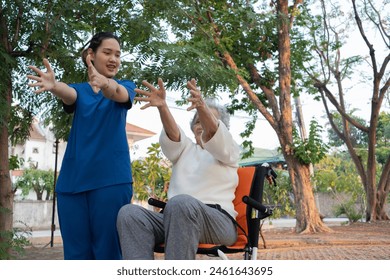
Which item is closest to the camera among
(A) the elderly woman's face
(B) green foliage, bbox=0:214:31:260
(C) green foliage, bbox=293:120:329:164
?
(A) the elderly woman's face

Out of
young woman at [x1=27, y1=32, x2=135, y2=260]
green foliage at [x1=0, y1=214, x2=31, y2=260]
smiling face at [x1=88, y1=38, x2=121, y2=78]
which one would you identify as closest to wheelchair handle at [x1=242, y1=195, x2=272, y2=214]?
young woman at [x1=27, y1=32, x2=135, y2=260]

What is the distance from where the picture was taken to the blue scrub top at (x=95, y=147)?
1875 mm

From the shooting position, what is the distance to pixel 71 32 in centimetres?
404

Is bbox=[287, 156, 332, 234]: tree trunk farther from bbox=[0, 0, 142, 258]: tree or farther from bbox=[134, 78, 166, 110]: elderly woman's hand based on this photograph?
bbox=[134, 78, 166, 110]: elderly woman's hand

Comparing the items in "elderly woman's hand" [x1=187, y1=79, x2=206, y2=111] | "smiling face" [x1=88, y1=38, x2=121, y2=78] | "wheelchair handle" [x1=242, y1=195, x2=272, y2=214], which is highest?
"smiling face" [x1=88, y1=38, x2=121, y2=78]

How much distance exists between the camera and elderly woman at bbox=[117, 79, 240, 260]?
1848mm

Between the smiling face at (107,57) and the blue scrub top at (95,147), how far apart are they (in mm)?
79

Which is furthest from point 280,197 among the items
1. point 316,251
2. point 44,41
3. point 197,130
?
point 197,130

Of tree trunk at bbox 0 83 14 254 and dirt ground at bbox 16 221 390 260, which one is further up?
tree trunk at bbox 0 83 14 254

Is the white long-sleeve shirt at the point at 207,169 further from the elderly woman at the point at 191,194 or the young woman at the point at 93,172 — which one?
the young woman at the point at 93,172

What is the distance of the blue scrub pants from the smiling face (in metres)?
0.41

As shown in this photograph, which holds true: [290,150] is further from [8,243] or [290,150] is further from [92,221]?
[92,221]

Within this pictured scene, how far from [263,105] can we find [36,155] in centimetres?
1460
